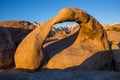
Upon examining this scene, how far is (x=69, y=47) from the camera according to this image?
10.4m

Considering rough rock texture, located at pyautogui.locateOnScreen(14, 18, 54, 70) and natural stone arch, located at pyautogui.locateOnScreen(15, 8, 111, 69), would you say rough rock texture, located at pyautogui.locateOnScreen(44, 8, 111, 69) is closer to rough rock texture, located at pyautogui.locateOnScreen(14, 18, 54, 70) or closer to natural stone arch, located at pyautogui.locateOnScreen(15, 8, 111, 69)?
natural stone arch, located at pyautogui.locateOnScreen(15, 8, 111, 69)

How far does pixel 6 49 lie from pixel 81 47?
307 cm

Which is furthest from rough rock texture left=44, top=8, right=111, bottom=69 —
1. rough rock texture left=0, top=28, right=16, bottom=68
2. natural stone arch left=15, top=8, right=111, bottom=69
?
rough rock texture left=0, top=28, right=16, bottom=68

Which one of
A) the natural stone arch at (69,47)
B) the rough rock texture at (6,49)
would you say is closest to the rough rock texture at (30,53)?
the natural stone arch at (69,47)

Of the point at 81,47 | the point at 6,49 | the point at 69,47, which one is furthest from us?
the point at 81,47

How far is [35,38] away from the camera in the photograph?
30.9 feet

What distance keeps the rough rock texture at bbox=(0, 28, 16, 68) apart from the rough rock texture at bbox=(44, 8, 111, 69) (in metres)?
1.33

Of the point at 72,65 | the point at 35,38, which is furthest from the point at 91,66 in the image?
the point at 35,38

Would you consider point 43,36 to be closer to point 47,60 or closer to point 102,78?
point 47,60

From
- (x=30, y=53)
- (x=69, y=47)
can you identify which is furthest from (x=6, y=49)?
(x=69, y=47)

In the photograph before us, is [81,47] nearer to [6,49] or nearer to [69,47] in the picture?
[69,47]

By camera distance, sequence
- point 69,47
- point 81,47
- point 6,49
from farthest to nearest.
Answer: point 81,47 < point 69,47 < point 6,49

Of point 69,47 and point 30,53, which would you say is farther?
point 69,47

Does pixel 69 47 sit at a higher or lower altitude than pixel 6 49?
lower
